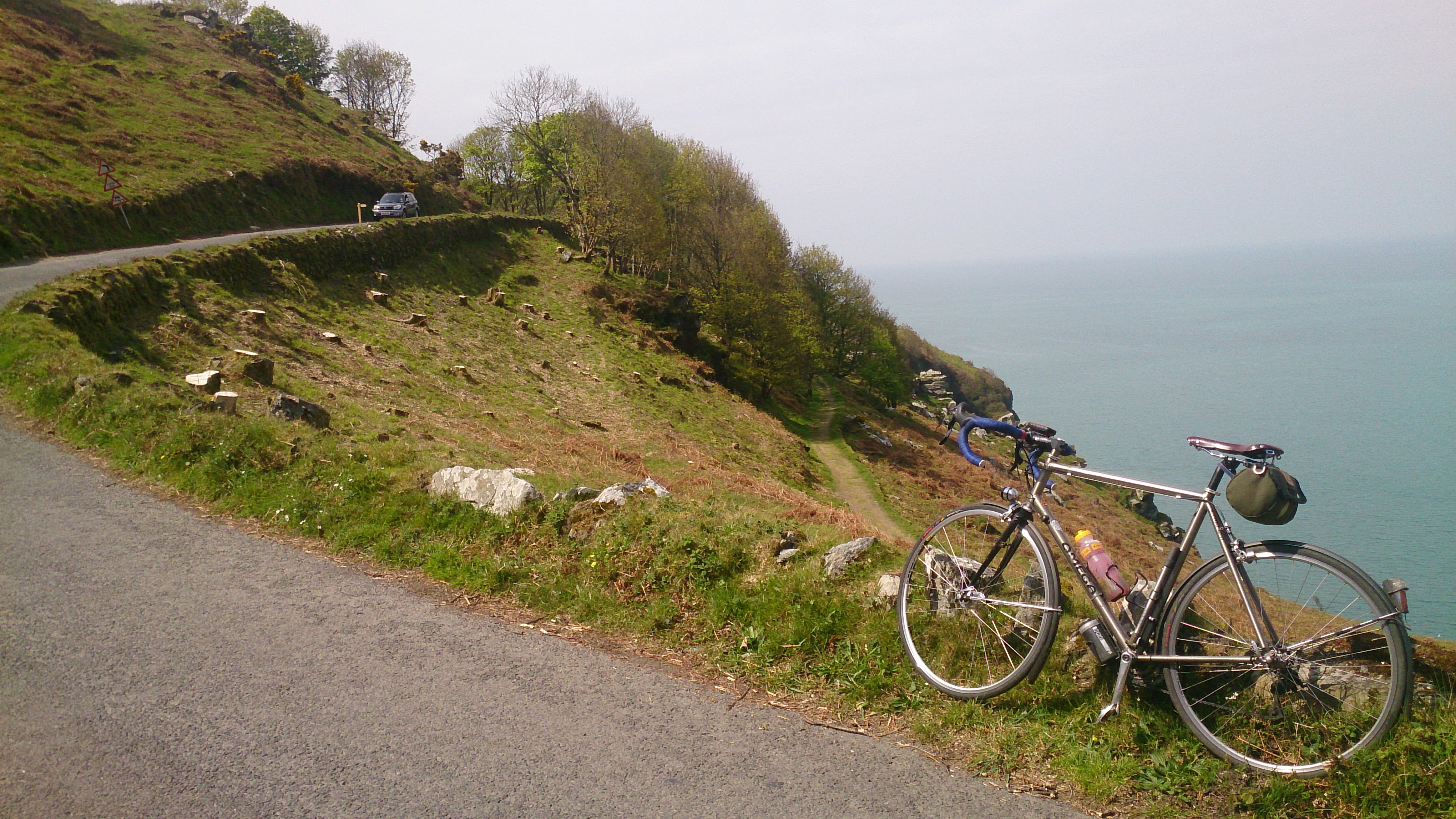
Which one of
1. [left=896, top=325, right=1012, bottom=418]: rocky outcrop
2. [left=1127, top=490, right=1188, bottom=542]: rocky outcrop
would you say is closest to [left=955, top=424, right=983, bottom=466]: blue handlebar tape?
[left=1127, top=490, right=1188, bottom=542]: rocky outcrop

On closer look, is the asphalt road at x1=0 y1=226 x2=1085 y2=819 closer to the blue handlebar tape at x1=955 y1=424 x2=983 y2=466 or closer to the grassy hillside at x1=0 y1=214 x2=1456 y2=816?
the grassy hillside at x1=0 y1=214 x2=1456 y2=816

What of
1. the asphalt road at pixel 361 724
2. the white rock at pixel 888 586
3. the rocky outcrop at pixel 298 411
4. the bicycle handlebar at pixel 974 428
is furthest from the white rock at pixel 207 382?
the bicycle handlebar at pixel 974 428

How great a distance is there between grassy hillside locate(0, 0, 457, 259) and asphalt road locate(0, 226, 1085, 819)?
2484 centimetres

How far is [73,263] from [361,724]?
1012 inches

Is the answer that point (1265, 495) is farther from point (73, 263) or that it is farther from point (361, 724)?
point (73, 263)

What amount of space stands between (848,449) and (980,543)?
132 feet

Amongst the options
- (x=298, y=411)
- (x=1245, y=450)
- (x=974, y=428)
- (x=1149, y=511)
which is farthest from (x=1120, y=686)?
(x=1149, y=511)

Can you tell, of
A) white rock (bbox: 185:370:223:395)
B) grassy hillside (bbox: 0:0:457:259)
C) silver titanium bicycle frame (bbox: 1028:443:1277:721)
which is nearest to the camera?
silver titanium bicycle frame (bbox: 1028:443:1277:721)

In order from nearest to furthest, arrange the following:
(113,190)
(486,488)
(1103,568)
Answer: (1103,568) < (486,488) < (113,190)

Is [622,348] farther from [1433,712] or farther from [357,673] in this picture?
[1433,712]

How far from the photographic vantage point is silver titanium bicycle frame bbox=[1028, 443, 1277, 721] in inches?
153

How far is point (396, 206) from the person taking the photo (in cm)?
4525

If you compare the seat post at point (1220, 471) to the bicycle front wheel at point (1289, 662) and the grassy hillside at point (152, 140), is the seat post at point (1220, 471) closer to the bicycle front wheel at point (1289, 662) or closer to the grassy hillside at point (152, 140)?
the bicycle front wheel at point (1289, 662)

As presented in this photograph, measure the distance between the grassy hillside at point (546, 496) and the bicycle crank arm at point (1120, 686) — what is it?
13 cm
